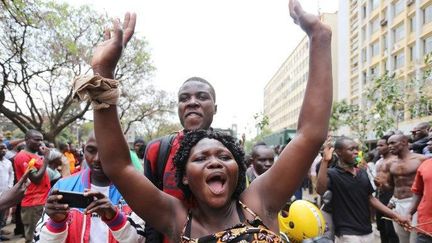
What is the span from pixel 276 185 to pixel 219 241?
0.38m

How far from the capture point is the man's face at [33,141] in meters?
7.30

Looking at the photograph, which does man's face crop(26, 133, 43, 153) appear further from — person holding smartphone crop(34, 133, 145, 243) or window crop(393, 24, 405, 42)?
window crop(393, 24, 405, 42)

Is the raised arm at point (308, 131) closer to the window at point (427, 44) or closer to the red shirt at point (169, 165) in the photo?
the red shirt at point (169, 165)

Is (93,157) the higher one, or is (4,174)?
(93,157)

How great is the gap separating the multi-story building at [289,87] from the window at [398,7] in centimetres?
1690

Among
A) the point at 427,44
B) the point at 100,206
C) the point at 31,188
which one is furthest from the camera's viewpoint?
the point at 427,44

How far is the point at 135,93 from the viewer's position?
2916 cm

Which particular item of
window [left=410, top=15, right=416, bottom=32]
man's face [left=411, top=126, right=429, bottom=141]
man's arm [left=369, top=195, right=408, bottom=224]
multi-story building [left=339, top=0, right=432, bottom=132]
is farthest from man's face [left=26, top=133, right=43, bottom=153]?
window [left=410, top=15, right=416, bottom=32]

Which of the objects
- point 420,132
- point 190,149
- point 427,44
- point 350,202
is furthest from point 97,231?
point 427,44

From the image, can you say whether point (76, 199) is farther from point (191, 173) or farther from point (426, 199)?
point (426, 199)

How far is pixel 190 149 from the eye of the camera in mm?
2105

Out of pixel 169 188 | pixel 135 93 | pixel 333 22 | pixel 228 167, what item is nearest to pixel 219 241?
pixel 228 167

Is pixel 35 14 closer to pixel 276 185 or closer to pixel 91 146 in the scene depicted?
pixel 91 146

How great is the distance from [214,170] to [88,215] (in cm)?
117
